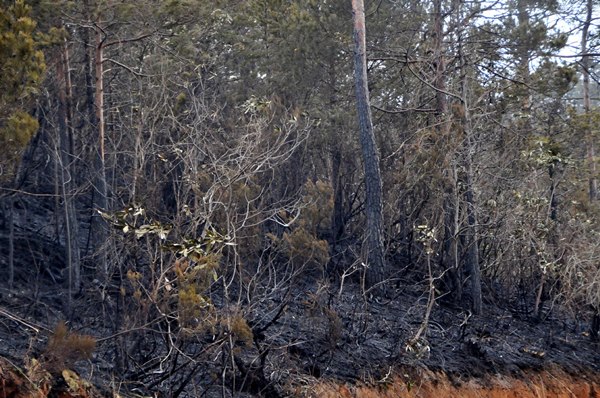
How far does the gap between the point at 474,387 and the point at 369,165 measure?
4.60 m

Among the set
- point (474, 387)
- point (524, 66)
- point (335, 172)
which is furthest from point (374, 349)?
point (524, 66)

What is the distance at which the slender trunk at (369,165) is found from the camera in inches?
601

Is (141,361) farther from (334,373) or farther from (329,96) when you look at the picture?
(329,96)

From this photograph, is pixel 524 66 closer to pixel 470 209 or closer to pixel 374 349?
pixel 470 209

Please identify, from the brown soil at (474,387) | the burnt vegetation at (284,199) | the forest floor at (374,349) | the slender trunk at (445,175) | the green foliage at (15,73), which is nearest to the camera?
the green foliage at (15,73)

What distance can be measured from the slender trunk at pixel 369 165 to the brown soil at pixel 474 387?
2.49 metres

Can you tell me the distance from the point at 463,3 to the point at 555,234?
5098 mm

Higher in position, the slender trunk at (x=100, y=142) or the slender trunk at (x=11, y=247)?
the slender trunk at (x=100, y=142)

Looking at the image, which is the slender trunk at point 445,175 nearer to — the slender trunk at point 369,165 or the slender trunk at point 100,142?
the slender trunk at point 369,165

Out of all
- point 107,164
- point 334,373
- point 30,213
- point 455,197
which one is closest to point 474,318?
point 455,197

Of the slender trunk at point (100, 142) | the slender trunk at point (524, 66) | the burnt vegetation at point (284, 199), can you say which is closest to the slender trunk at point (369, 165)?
the burnt vegetation at point (284, 199)

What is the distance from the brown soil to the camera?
468 inches

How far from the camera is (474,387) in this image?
13.7 metres

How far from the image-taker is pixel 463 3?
17031mm
